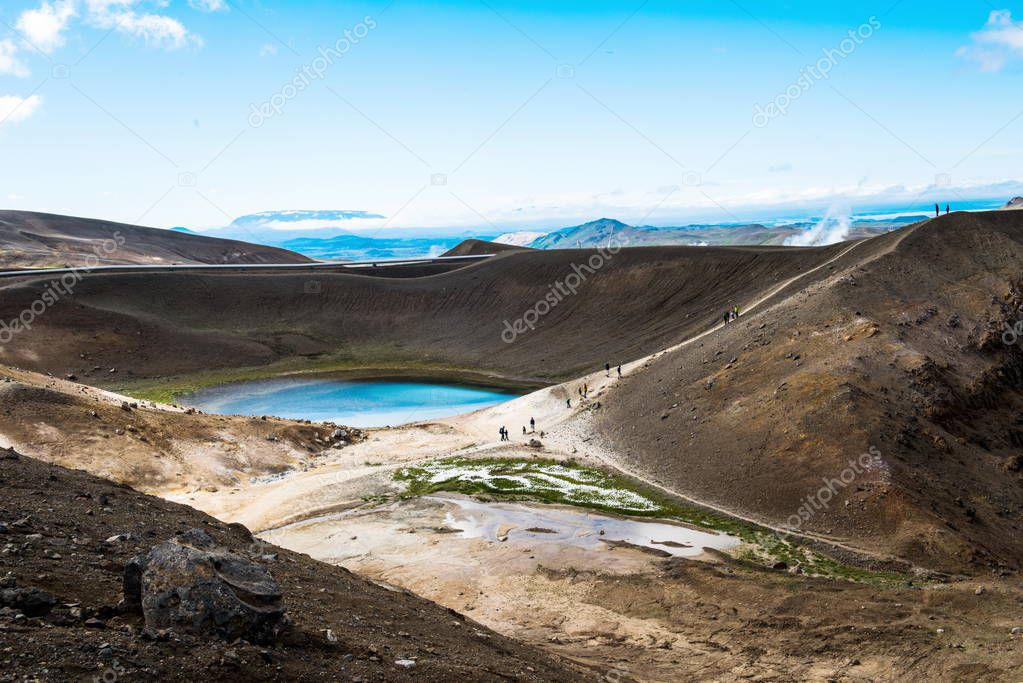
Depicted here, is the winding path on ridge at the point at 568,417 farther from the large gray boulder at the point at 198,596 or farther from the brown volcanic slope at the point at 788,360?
the large gray boulder at the point at 198,596

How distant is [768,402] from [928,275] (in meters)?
15.4

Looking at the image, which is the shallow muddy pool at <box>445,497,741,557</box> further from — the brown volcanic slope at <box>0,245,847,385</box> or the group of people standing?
the brown volcanic slope at <box>0,245,847,385</box>

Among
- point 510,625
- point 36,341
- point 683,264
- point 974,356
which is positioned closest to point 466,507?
point 510,625

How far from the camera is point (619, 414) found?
156ft

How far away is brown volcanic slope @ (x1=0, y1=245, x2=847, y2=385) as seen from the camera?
73.1 meters

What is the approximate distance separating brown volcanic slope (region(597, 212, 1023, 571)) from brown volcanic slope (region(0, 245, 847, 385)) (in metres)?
17.4

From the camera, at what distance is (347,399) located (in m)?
68.8

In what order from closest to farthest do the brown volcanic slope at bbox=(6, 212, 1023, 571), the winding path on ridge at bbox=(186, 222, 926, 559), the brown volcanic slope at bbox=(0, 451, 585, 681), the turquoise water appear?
the brown volcanic slope at bbox=(0, 451, 585, 681) < the brown volcanic slope at bbox=(6, 212, 1023, 571) < the winding path on ridge at bbox=(186, 222, 926, 559) < the turquoise water

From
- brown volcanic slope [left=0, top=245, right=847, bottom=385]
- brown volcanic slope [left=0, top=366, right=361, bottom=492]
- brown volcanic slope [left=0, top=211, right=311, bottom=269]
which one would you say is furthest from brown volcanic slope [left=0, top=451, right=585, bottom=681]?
brown volcanic slope [left=0, top=211, right=311, bottom=269]

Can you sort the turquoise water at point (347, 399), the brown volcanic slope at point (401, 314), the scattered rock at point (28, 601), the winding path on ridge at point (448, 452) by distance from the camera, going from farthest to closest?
the brown volcanic slope at point (401, 314) → the turquoise water at point (347, 399) → the winding path on ridge at point (448, 452) → the scattered rock at point (28, 601)

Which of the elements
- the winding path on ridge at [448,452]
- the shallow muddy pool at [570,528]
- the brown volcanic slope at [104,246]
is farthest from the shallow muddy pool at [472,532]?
the brown volcanic slope at [104,246]

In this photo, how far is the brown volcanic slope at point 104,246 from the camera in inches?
5181

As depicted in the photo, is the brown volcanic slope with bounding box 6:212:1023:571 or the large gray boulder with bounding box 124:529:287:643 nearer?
the large gray boulder with bounding box 124:529:287:643

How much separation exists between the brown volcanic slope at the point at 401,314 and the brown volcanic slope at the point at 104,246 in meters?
39.8
